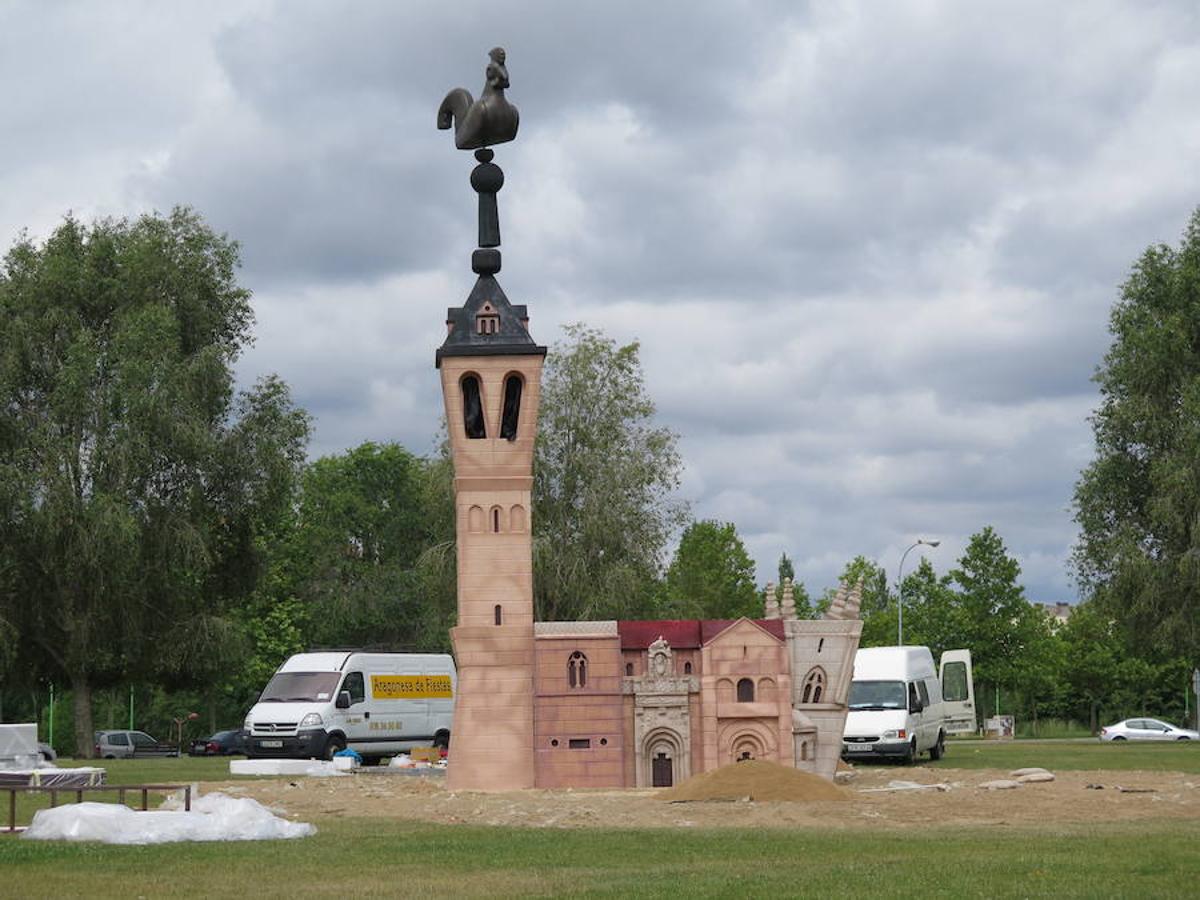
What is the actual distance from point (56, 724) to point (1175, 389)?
196 ft

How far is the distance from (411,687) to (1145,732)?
3743 cm

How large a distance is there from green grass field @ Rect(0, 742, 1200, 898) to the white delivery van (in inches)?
790

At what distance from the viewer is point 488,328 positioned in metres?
36.5

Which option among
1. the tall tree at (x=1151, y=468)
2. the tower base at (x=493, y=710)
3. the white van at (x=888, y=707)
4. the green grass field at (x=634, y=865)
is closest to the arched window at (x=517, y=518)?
the tower base at (x=493, y=710)

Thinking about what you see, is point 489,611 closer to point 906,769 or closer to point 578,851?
point 906,769

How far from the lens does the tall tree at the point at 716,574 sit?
81.3 metres

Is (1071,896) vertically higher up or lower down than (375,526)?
lower down

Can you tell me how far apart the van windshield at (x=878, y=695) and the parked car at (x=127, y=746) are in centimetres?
A: 3296

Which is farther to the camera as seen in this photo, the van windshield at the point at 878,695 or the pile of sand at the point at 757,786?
the van windshield at the point at 878,695

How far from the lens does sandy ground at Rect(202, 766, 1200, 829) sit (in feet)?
84.3

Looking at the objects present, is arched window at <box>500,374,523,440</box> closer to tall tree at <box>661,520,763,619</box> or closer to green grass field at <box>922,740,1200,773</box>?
green grass field at <box>922,740,1200,773</box>

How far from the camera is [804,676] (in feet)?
120

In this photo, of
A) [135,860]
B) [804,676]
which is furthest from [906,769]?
[135,860]

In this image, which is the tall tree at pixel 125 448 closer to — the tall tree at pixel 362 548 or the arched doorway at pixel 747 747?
the arched doorway at pixel 747 747
